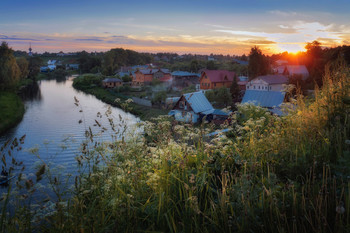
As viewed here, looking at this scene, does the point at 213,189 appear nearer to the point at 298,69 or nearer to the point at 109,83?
the point at 298,69

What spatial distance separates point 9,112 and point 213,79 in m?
21.8

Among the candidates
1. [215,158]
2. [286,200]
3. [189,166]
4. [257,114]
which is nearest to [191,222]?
[286,200]

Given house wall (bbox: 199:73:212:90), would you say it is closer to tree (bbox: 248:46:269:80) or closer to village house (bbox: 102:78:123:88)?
tree (bbox: 248:46:269:80)

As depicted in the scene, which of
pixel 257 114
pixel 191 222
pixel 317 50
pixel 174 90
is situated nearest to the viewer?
pixel 191 222

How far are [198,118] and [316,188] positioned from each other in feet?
54.1

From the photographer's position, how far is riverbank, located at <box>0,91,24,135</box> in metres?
18.5

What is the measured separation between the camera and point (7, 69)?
29.0m

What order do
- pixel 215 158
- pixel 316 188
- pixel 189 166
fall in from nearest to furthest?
pixel 316 188 < pixel 189 166 < pixel 215 158

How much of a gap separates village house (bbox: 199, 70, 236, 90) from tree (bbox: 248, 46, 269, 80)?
321cm

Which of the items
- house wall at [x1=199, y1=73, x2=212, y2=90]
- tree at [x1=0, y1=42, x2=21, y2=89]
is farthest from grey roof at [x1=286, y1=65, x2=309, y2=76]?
tree at [x1=0, y1=42, x2=21, y2=89]

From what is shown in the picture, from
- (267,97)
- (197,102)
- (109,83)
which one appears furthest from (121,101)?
(109,83)

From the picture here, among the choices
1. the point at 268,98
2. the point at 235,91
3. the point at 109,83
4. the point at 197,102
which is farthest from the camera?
the point at 109,83

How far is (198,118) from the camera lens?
61.6 ft

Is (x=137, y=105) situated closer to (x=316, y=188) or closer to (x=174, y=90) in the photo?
(x=174, y=90)
